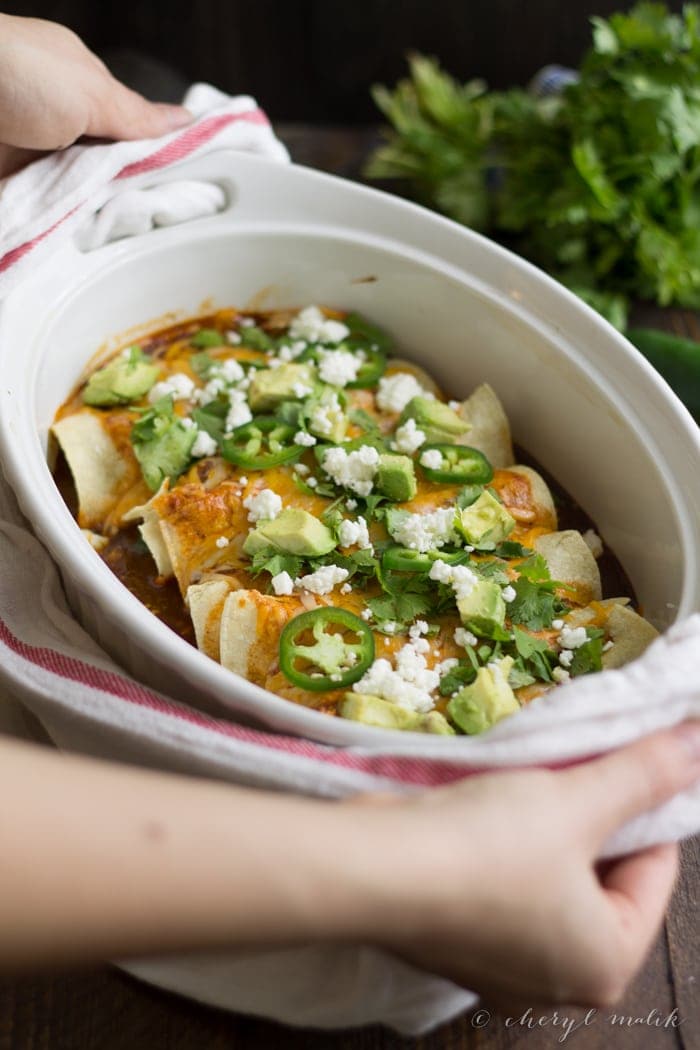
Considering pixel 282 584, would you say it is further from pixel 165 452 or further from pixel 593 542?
pixel 593 542

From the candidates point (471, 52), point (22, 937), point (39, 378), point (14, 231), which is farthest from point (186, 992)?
point (471, 52)

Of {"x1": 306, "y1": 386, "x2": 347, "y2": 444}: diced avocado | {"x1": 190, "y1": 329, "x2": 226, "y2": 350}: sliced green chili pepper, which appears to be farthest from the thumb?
{"x1": 306, "y1": 386, "x2": 347, "y2": 444}: diced avocado

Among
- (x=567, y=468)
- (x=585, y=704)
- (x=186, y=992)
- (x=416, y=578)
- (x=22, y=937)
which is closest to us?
(x=22, y=937)

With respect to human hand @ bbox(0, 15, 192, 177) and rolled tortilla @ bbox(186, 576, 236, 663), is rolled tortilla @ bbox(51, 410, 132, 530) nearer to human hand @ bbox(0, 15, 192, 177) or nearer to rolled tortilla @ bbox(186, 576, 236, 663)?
rolled tortilla @ bbox(186, 576, 236, 663)

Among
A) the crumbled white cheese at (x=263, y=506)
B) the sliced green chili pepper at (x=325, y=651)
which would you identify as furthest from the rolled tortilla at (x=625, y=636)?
the crumbled white cheese at (x=263, y=506)

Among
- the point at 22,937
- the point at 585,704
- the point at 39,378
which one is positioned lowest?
the point at 39,378

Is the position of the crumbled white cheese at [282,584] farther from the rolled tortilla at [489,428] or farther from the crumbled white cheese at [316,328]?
the crumbled white cheese at [316,328]

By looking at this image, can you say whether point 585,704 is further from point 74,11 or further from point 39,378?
point 74,11
